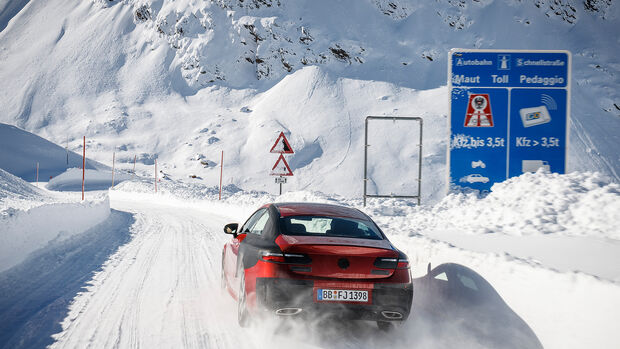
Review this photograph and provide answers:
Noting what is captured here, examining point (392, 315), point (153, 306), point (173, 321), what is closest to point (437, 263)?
point (392, 315)

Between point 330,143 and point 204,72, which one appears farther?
point 204,72

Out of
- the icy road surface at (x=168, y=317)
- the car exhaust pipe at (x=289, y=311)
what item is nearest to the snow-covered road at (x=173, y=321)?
the icy road surface at (x=168, y=317)

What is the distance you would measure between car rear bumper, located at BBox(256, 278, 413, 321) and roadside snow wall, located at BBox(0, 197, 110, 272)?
4961mm

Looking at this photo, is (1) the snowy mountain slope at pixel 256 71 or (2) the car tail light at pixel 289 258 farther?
(1) the snowy mountain slope at pixel 256 71

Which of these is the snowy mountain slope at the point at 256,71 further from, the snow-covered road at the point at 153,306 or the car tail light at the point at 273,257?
the car tail light at the point at 273,257

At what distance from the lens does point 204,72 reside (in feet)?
290

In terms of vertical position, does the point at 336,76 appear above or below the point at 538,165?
above

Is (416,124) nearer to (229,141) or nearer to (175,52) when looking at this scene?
(229,141)

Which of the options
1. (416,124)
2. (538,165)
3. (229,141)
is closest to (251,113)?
(229,141)

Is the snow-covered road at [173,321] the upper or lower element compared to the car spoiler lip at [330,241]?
lower

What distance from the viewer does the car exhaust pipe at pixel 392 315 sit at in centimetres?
416

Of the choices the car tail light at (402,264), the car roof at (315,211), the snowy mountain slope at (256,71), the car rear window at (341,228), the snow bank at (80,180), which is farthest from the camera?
the snowy mountain slope at (256,71)

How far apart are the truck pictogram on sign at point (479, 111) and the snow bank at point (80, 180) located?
52.9 m

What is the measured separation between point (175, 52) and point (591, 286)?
9617cm
